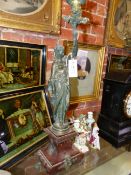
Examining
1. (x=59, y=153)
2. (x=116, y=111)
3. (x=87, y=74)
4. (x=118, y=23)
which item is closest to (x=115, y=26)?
(x=118, y=23)

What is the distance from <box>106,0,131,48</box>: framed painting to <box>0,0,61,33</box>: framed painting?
20.7 inches

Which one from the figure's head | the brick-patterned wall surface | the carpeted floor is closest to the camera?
the figure's head

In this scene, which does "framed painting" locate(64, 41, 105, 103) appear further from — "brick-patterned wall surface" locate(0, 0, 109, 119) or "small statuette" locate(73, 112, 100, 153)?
"small statuette" locate(73, 112, 100, 153)

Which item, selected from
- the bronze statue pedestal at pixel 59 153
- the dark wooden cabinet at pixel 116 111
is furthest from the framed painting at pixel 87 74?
the bronze statue pedestal at pixel 59 153

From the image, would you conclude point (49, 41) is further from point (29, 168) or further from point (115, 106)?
point (29, 168)

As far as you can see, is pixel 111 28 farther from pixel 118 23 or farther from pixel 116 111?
pixel 116 111

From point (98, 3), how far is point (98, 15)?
89 millimetres

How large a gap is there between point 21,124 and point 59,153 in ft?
0.90

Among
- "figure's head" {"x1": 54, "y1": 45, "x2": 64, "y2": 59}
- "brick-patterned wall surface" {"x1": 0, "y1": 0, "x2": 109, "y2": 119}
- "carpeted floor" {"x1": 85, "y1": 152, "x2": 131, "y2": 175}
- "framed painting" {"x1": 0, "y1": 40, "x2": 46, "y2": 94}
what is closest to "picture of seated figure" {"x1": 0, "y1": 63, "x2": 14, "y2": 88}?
"framed painting" {"x1": 0, "y1": 40, "x2": 46, "y2": 94}

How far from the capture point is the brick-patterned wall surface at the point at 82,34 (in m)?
1.03

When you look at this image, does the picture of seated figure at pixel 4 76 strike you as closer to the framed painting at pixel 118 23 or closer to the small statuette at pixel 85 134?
the small statuette at pixel 85 134

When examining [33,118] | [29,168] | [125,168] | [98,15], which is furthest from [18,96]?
[98,15]

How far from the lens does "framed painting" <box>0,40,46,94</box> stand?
3.15 feet

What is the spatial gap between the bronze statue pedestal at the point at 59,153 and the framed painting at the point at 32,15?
64 centimetres
